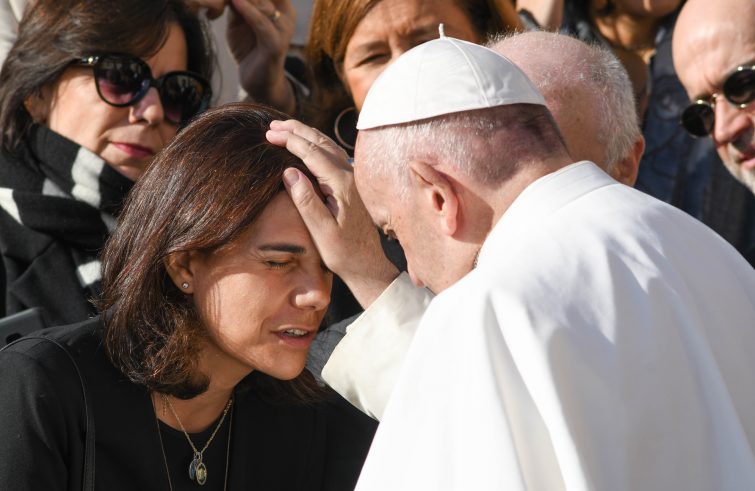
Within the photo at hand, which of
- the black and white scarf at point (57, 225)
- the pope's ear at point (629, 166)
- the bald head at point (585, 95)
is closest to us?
the bald head at point (585, 95)

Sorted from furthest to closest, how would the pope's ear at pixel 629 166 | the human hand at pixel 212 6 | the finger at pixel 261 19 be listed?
the finger at pixel 261 19 < the human hand at pixel 212 6 < the pope's ear at pixel 629 166

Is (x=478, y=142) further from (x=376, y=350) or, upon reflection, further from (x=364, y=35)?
(x=364, y=35)

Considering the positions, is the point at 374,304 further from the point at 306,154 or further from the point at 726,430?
the point at 726,430

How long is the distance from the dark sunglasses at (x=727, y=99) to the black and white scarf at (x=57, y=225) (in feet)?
6.12

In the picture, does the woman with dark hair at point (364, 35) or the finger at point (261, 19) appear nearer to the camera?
the woman with dark hair at point (364, 35)

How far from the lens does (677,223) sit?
209 cm

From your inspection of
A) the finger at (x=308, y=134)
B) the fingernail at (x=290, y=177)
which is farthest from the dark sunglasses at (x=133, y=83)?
the fingernail at (x=290, y=177)

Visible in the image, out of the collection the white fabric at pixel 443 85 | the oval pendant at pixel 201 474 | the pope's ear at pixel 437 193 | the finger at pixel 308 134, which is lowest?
the oval pendant at pixel 201 474

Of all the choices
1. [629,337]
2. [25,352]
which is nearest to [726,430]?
[629,337]

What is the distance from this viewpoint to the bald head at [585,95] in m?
2.96

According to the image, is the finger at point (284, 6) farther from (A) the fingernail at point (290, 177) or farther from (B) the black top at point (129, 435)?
(B) the black top at point (129, 435)

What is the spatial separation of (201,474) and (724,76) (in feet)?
6.92

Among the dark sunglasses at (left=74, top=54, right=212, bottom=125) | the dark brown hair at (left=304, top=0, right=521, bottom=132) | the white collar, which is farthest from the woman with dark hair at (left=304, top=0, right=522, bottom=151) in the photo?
the white collar

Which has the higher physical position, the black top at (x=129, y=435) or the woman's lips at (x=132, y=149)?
the woman's lips at (x=132, y=149)
